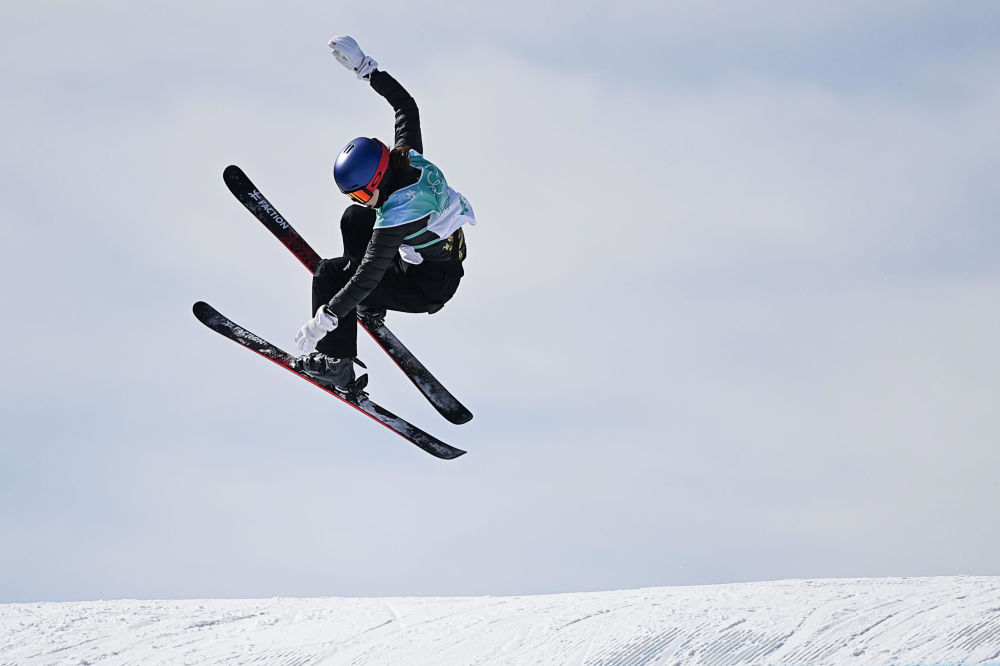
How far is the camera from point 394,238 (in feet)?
23.2

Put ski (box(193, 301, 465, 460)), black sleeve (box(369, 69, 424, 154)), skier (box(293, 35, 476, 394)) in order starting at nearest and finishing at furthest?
skier (box(293, 35, 476, 394)) → black sleeve (box(369, 69, 424, 154)) → ski (box(193, 301, 465, 460))

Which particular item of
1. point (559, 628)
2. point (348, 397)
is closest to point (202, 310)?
point (348, 397)

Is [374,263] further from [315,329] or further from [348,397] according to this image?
[348,397]

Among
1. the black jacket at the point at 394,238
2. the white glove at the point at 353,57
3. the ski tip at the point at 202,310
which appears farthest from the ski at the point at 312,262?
the white glove at the point at 353,57

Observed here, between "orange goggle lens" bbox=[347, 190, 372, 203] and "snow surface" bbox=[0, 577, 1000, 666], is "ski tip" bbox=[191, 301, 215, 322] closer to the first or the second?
"orange goggle lens" bbox=[347, 190, 372, 203]

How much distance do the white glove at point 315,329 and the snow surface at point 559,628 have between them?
303 centimetres

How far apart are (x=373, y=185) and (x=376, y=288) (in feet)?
4.32

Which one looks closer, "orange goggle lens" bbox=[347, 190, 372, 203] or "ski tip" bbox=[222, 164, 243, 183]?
"orange goggle lens" bbox=[347, 190, 372, 203]

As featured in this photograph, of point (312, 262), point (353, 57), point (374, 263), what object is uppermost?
point (353, 57)

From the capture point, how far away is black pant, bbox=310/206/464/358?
7832mm

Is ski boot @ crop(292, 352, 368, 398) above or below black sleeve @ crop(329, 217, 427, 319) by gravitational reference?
below

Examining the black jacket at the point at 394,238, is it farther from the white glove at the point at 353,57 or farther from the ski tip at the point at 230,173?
the ski tip at the point at 230,173

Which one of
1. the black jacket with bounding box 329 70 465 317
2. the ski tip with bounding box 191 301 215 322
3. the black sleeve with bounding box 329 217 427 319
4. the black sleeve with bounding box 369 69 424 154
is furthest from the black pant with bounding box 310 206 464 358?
the ski tip with bounding box 191 301 215 322

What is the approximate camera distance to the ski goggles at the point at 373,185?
6.90m
